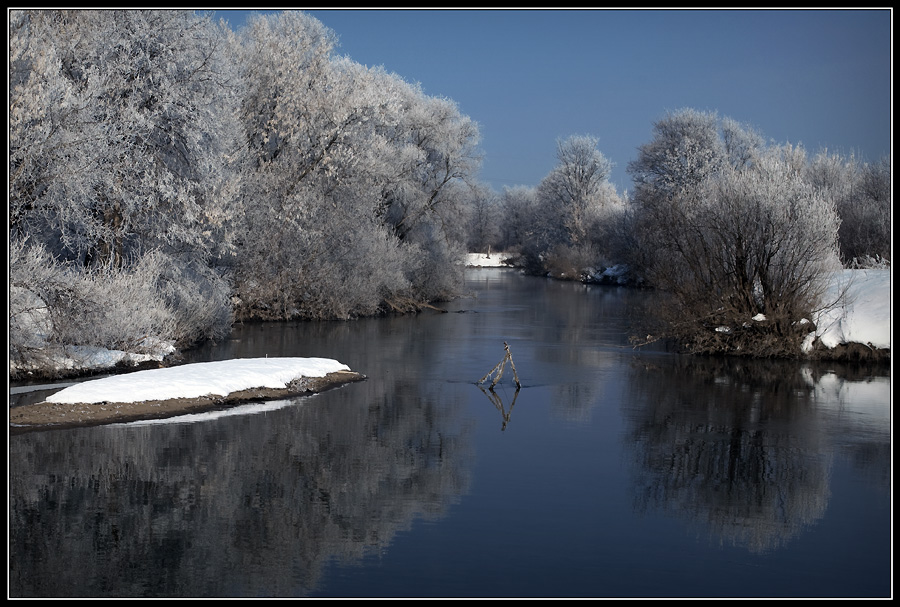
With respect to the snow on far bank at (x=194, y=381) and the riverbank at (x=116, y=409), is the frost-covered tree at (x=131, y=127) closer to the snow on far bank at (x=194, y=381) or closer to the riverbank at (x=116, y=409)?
the snow on far bank at (x=194, y=381)

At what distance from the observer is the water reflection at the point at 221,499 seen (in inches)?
367

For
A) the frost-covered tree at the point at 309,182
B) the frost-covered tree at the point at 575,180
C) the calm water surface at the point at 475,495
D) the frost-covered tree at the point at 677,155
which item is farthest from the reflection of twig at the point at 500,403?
the frost-covered tree at the point at 575,180

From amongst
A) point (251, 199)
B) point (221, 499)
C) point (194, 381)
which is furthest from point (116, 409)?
point (251, 199)

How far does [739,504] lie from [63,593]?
8668 mm

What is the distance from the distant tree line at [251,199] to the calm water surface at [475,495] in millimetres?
6197

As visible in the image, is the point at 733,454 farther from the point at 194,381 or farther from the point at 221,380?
the point at 194,381

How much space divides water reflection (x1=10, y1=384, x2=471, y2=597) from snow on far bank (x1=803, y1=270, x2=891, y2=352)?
1471 centimetres

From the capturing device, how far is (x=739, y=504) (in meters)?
12.3

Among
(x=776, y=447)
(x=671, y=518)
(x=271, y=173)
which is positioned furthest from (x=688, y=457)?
(x=271, y=173)

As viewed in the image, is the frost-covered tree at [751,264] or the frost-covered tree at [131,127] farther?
the frost-covered tree at [751,264]

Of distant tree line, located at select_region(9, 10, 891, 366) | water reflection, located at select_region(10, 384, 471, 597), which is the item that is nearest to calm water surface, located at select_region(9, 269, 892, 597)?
water reflection, located at select_region(10, 384, 471, 597)

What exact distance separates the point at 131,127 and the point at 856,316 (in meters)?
21.6

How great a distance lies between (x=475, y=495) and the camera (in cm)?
1248

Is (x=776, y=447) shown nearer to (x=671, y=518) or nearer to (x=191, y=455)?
(x=671, y=518)
